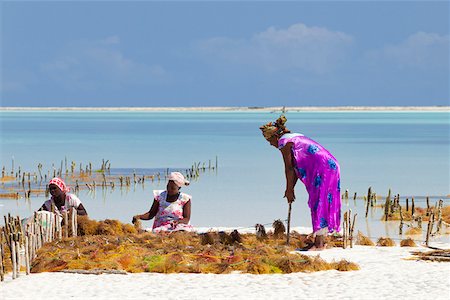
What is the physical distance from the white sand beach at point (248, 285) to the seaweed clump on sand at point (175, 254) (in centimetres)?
18

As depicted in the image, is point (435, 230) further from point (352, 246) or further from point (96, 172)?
point (96, 172)

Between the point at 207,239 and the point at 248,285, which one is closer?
the point at 248,285

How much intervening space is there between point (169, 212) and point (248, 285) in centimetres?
287

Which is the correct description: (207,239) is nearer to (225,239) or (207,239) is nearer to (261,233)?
(225,239)

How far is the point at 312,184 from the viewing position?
10336mm

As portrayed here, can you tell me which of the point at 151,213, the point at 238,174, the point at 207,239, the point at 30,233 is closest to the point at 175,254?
the point at 207,239

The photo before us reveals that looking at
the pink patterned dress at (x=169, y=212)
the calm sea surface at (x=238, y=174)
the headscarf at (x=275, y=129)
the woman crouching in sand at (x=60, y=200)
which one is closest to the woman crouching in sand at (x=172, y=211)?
the pink patterned dress at (x=169, y=212)

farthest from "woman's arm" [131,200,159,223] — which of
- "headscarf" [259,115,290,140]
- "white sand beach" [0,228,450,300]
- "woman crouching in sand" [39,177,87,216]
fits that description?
"white sand beach" [0,228,450,300]

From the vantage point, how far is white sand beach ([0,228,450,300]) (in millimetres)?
8117

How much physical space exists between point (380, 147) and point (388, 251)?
29575 millimetres

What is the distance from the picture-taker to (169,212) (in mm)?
11227

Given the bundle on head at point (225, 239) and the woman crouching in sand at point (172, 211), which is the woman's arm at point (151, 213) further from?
the bundle on head at point (225, 239)

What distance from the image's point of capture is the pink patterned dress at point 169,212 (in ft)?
36.7

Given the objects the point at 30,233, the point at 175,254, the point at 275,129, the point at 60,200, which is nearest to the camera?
the point at 30,233
